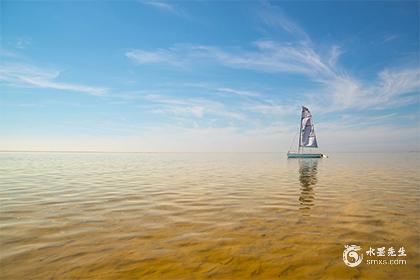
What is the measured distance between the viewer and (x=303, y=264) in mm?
5945

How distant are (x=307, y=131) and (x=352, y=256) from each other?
265ft

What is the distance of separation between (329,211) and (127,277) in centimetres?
880

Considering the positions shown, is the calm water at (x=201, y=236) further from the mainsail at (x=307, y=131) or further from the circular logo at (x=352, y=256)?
the mainsail at (x=307, y=131)

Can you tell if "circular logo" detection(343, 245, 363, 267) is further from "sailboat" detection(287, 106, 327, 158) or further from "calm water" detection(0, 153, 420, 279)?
"sailboat" detection(287, 106, 327, 158)

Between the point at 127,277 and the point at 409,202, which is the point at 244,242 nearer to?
the point at 127,277

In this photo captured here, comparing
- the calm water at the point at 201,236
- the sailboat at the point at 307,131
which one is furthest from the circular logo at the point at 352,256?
the sailboat at the point at 307,131

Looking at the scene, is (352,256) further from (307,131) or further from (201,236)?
(307,131)

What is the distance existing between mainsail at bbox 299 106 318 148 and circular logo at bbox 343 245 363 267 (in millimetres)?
79674

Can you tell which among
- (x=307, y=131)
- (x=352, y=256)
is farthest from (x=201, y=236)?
(x=307, y=131)

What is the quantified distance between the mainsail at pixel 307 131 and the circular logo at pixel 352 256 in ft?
261

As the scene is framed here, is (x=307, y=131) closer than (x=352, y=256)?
No

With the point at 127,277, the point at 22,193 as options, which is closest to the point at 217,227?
the point at 127,277

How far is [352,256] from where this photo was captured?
6.45 m

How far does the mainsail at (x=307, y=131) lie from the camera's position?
81688 millimetres
